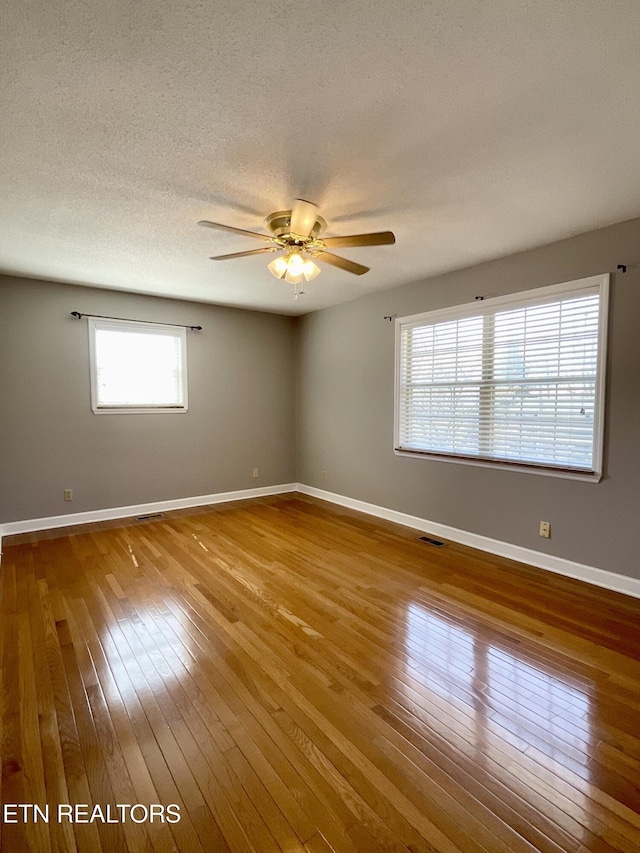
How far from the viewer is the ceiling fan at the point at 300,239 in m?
2.19

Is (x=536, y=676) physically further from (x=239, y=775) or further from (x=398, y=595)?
(x=239, y=775)

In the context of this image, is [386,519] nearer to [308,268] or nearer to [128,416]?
[308,268]

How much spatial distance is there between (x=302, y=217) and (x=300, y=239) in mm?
247

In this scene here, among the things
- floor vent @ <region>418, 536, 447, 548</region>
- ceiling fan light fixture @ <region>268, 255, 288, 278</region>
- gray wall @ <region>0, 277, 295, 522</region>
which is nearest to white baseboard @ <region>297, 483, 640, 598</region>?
floor vent @ <region>418, 536, 447, 548</region>

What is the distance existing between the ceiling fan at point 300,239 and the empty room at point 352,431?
0.08 feet

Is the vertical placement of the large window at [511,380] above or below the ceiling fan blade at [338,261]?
below

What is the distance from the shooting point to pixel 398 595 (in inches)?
111

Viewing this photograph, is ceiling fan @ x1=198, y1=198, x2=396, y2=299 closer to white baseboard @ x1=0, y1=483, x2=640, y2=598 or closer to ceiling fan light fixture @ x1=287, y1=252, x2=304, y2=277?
ceiling fan light fixture @ x1=287, y1=252, x2=304, y2=277

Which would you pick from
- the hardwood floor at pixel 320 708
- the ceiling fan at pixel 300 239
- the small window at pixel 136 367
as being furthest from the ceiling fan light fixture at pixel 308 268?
the small window at pixel 136 367

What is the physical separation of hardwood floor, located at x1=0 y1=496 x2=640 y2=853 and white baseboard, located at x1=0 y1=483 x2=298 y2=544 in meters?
0.91

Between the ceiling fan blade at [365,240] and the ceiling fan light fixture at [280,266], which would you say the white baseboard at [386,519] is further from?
the ceiling fan light fixture at [280,266]

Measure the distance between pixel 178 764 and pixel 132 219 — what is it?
117 inches

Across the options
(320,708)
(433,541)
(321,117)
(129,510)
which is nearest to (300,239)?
(321,117)

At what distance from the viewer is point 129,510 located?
4684mm
